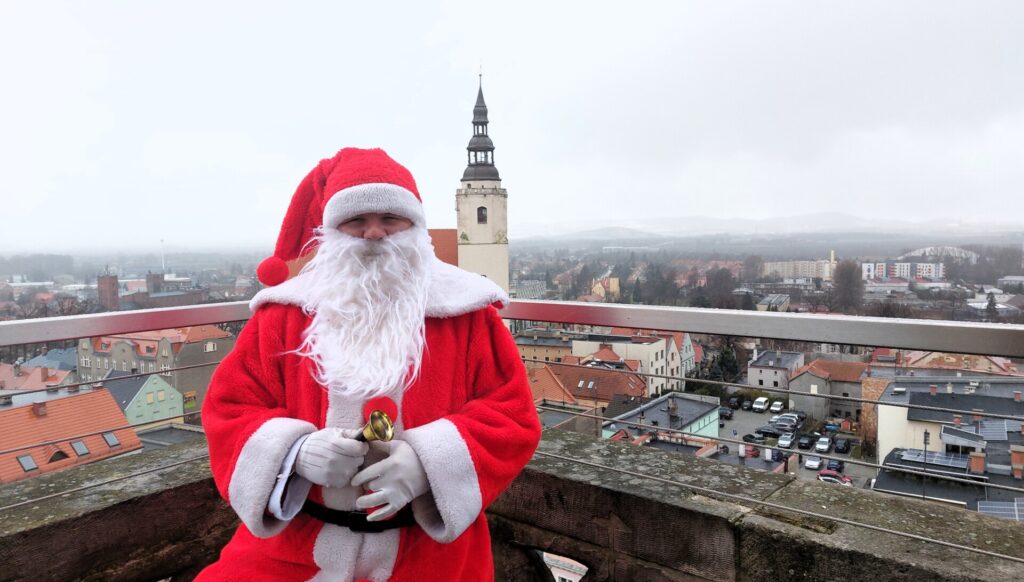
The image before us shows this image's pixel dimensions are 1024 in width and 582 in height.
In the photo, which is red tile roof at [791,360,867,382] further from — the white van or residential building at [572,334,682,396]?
residential building at [572,334,682,396]

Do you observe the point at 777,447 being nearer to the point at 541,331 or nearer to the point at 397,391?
the point at 541,331

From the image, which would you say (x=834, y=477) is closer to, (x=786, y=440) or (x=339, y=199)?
(x=786, y=440)

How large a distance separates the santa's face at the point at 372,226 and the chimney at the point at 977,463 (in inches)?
53.8

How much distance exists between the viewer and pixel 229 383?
52.8 inches

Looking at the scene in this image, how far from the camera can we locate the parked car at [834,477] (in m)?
1.67

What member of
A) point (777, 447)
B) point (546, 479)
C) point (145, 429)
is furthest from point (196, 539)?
point (777, 447)

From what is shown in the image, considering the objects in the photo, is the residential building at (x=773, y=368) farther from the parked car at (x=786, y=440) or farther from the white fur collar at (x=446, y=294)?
the white fur collar at (x=446, y=294)

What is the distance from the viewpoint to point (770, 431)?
172 cm

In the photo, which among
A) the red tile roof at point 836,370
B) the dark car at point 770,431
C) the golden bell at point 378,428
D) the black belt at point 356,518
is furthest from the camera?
the dark car at point 770,431

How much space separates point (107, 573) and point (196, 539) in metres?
0.25

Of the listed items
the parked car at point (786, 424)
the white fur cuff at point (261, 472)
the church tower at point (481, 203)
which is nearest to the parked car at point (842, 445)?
the parked car at point (786, 424)

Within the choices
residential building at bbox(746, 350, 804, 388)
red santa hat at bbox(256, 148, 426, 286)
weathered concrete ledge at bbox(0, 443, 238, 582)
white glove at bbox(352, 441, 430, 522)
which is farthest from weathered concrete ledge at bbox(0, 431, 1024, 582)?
red santa hat at bbox(256, 148, 426, 286)

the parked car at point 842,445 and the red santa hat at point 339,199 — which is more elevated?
the red santa hat at point 339,199

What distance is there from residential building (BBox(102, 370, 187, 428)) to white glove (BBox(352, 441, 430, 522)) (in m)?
1.08
